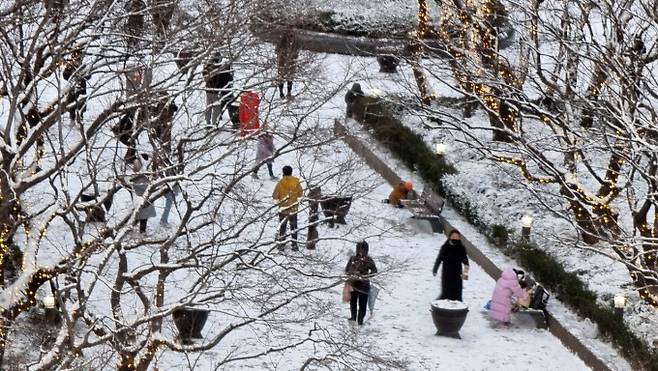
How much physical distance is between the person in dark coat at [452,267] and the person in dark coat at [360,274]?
122cm

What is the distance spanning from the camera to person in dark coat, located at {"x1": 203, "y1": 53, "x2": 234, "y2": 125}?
15.6 meters

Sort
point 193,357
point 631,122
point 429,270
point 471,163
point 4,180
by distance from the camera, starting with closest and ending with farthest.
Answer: point 4,180 < point 631,122 < point 193,357 < point 429,270 < point 471,163

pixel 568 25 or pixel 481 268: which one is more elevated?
pixel 568 25

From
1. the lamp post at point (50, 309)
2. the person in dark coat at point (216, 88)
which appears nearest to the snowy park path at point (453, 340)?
the person in dark coat at point (216, 88)

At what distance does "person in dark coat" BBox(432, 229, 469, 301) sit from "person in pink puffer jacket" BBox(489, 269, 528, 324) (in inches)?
21.1

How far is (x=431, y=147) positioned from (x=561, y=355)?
775 centimetres

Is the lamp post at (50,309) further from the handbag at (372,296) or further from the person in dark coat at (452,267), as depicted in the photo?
the person in dark coat at (452,267)

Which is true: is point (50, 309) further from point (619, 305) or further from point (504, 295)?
point (619, 305)

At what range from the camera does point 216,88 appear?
17.2m

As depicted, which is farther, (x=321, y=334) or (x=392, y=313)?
(x=392, y=313)

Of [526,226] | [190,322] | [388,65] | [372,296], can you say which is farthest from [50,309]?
[388,65]

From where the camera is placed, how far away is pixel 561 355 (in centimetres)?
1733

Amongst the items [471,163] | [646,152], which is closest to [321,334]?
[646,152]

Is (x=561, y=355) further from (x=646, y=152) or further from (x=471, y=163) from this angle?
(x=471, y=163)
